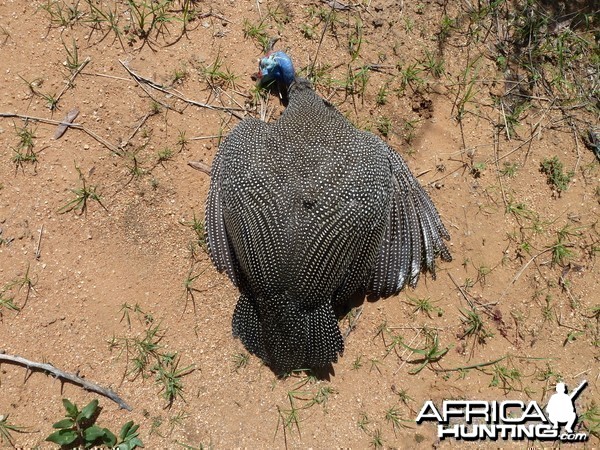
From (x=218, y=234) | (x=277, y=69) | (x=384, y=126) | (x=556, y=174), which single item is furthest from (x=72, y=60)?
(x=556, y=174)

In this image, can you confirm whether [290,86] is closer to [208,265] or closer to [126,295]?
[208,265]

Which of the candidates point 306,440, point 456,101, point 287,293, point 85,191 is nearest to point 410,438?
point 306,440

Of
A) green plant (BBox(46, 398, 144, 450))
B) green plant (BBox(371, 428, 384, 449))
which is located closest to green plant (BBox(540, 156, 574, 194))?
green plant (BBox(371, 428, 384, 449))

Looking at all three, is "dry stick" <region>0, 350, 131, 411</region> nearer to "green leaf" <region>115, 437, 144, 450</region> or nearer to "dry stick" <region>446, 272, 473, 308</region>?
"green leaf" <region>115, 437, 144, 450</region>

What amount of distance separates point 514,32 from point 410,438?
3272 millimetres

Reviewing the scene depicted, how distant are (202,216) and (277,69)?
120 cm

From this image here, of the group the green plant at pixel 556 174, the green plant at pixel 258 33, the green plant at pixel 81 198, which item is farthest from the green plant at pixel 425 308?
the green plant at pixel 81 198

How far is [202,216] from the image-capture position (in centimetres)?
352

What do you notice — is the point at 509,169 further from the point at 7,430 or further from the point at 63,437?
the point at 7,430

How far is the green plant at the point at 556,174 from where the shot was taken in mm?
3834

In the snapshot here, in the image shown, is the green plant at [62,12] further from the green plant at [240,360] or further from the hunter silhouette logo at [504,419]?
the hunter silhouette logo at [504,419]

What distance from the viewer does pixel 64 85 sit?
3.60m

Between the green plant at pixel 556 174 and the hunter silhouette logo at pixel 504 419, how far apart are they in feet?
4.89

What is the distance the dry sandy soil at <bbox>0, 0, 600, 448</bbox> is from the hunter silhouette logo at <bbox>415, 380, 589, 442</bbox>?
0.21ft
